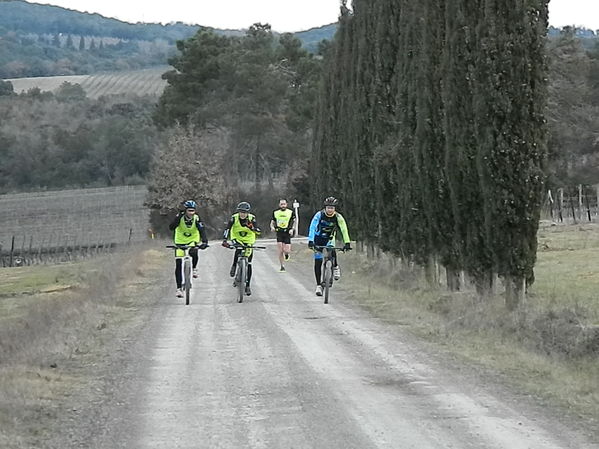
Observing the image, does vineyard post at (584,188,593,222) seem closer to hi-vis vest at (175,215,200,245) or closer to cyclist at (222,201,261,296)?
cyclist at (222,201,261,296)

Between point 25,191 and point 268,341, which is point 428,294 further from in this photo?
point 25,191

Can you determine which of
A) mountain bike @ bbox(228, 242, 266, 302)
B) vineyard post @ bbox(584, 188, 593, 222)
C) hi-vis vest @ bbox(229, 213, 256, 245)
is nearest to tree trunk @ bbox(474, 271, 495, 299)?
mountain bike @ bbox(228, 242, 266, 302)

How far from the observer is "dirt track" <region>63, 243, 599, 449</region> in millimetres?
7934

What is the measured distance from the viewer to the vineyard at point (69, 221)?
6650 cm

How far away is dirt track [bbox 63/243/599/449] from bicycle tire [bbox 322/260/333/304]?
3.25m

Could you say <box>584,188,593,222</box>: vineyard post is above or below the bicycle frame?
above

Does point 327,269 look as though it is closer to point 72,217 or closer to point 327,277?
point 327,277

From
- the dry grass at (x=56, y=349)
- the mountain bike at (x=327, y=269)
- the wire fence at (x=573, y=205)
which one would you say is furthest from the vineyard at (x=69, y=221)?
the mountain bike at (x=327, y=269)

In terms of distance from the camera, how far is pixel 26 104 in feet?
357

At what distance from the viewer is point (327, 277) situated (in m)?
19.0

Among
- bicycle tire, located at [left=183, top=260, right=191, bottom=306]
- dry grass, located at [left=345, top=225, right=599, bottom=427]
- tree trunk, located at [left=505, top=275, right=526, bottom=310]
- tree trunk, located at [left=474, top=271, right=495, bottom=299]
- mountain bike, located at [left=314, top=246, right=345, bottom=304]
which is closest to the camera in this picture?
dry grass, located at [left=345, top=225, right=599, bottom=427]

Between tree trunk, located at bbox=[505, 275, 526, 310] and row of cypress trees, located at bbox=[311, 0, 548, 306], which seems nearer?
row of cypress trees, located at bbox=[311, 0, 548, 306]

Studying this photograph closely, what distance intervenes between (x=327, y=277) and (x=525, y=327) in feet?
18.3

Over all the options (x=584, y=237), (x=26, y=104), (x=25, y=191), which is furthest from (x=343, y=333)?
(x=26, y=104)
